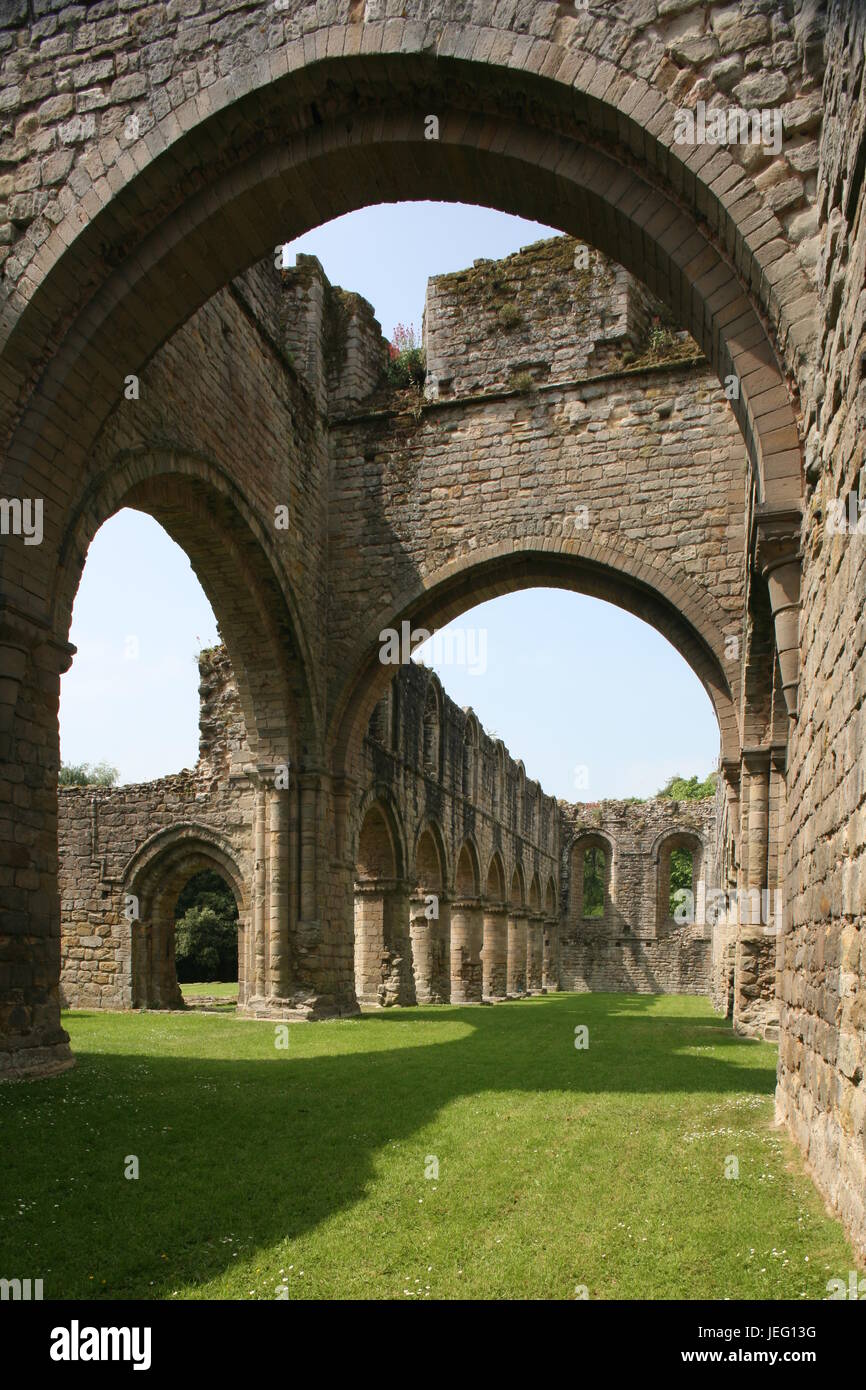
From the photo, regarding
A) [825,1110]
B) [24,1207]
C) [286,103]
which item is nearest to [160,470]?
[286,103]

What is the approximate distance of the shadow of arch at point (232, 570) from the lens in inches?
333

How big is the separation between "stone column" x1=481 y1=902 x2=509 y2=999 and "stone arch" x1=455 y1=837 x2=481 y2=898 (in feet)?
3.93

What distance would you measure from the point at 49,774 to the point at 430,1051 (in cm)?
450

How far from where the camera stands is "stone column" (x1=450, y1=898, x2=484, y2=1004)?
848 inches

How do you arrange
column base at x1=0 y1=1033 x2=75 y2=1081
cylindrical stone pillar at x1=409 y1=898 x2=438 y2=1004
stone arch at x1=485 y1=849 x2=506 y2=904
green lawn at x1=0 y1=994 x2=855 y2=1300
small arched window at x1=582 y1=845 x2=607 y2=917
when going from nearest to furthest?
1. green lawn at x1=0 y1=994 x2=855 y2=1300
2. column base at x1=0 y1=1033 x2=75 y2=1081
3. cylindrical stone pillar at x1=409 y1=898 x2=438 y2=1004
4. stone arch at x1=485 y1=849 x2=506 y2=904
5. small arched window at x1=582 y1=845 x2=607 y2=917

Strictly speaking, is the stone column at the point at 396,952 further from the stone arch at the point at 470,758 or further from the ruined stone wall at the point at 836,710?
the ruined stone wall at the point at 836,710

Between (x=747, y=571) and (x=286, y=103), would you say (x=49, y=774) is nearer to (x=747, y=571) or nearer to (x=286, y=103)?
(x=286, y=103)

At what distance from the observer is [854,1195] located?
3217mm

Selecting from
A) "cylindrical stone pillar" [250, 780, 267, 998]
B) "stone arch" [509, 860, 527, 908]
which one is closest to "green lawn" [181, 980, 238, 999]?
"stone arch" [509, 860, 527, 908]

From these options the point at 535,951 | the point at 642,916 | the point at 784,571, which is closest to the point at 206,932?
the point at 535,951

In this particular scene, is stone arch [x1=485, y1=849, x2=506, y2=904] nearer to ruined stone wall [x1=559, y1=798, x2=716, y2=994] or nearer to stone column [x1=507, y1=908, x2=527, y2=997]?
stone column [x1=507, y1=908, x2=527, y2=997]

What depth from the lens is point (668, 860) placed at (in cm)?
3375

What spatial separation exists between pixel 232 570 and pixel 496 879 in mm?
15823

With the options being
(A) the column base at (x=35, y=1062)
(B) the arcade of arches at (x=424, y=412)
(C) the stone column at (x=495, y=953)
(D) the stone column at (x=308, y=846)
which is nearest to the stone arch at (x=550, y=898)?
(C) the stone column at (x=495, y=953)
